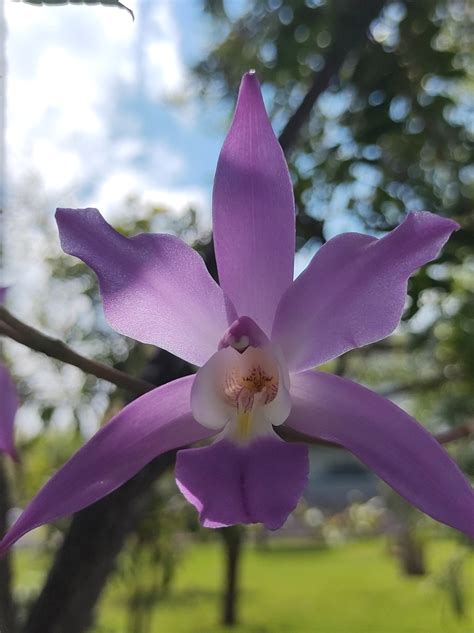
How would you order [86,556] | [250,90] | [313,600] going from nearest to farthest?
[250,90] → [86,556] → [313,600]

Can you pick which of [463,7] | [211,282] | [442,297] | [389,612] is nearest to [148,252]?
[211,282]

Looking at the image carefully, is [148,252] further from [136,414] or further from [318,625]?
[318,625]

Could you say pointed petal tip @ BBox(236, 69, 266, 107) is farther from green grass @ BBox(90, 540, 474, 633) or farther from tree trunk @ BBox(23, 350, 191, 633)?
green grass @ BBox(90, 540, 474, 633)

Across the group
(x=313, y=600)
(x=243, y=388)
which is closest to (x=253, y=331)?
(x=243, y=388)

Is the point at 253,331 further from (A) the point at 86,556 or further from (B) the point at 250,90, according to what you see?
(A) the point at 86,556

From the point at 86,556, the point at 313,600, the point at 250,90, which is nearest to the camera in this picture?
the point at 250,90

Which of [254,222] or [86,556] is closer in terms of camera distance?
[254,222]

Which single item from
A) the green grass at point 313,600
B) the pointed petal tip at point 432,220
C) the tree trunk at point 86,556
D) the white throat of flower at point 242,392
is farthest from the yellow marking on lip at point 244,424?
the green grass at point 313,600

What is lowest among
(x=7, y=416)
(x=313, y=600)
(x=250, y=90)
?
(x=313, y=600)

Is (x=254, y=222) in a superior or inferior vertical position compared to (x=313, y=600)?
superior
